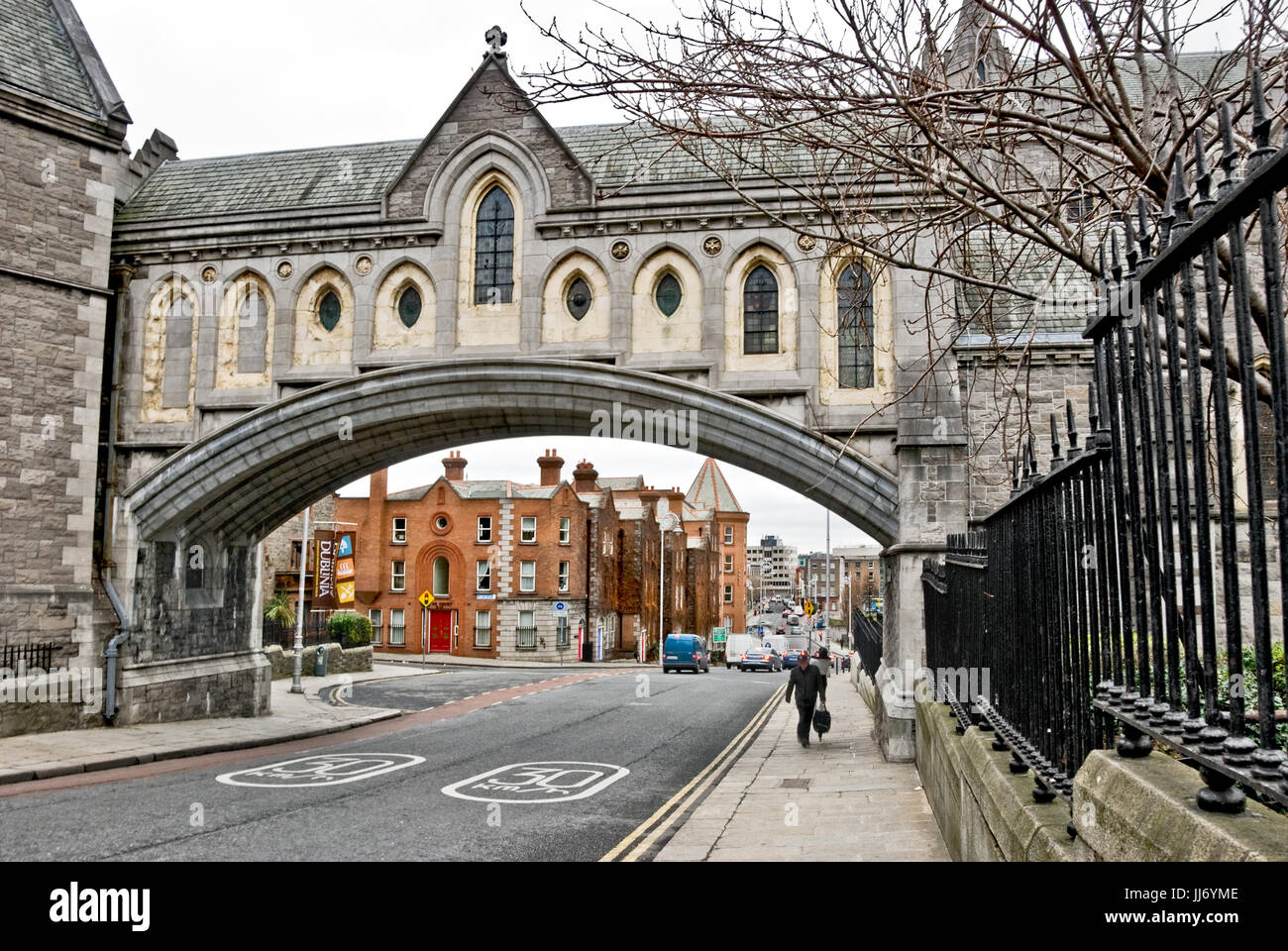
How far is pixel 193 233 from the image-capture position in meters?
16.0

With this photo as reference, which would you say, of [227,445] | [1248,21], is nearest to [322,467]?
[227,445]

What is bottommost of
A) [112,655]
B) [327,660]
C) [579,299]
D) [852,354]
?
[327,660]

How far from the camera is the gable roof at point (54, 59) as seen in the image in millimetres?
14953

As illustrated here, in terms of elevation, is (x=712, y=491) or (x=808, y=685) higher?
(x=712, y=491)

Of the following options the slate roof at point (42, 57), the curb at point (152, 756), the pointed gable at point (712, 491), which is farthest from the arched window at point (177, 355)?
the pointed gable at point (712, 491)

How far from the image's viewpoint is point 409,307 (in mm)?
15547

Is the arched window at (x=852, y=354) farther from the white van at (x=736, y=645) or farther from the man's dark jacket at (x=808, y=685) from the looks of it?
the white van at (x=736, y=645)

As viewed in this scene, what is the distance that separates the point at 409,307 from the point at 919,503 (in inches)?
319

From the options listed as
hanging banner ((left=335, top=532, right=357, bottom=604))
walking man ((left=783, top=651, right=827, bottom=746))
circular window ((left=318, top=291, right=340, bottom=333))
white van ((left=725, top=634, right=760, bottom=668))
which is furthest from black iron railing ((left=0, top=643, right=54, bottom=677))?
white van ((left=725, top=634, right=760, bottom=668))

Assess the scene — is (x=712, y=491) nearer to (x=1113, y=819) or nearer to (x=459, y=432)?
(x=459, y=432)

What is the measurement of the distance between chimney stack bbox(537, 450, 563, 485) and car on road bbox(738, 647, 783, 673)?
11.8 meters

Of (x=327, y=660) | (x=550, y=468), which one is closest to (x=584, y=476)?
(x=550, y=468)

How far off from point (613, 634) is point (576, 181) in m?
38.6

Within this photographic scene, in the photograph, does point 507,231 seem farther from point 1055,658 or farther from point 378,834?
point 1055,658
